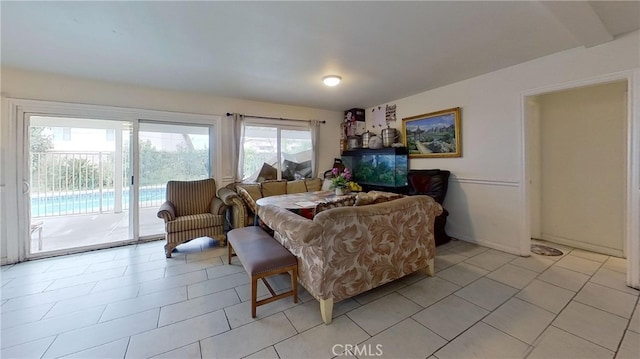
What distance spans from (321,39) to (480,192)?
2927mm

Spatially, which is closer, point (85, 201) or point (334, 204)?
point (334, 204)

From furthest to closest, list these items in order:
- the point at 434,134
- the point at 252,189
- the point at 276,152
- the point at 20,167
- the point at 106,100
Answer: the point at 276,152
the point at 252,189
the point at 434,134
the point at 106,100
the point at 20,167

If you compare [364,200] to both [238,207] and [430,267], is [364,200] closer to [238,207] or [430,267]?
[430,267]

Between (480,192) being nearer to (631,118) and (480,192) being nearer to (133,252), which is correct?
(631,118)

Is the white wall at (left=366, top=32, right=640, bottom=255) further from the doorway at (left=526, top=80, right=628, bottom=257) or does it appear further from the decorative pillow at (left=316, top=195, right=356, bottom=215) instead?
the decorative pillow at (left=316, top=195, right=356, bottom=215)

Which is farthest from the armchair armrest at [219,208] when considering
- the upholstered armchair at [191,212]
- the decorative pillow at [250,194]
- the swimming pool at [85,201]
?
the swimming pool at [85,201]

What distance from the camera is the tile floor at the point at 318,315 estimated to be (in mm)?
1542

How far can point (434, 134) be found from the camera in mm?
3859

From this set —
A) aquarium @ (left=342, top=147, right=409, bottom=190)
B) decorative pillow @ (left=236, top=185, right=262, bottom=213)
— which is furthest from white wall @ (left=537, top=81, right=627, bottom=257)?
decorative pillow @ (left=236, top=185, right=262, bottom=213)

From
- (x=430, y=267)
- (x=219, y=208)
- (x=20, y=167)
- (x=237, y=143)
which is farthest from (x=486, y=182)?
(x=20, y=167)

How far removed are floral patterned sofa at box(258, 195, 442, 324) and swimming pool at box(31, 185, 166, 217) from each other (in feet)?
8.84

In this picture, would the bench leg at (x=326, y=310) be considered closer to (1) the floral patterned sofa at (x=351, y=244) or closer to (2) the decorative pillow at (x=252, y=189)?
(1) the floral patterned sofa at (x=351, y=244)

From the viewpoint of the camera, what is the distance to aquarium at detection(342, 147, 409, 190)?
4255mm

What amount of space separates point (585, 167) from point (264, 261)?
4.23 meters
